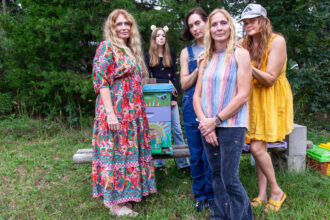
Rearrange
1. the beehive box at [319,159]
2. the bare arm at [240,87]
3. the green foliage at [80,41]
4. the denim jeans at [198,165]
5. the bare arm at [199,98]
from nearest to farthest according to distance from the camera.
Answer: the bare arm at [240,87] → the bare arm at [199,98] → the denim jeans at [198,165] → the beehive box at [319,159] → the green foliage at [80,41]

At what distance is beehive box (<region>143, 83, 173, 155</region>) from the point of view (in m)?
2.87

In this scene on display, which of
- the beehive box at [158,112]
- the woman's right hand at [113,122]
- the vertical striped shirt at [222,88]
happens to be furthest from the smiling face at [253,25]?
the woman's right hand at [113,122]

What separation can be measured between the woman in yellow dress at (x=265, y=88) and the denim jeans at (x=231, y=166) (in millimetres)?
604

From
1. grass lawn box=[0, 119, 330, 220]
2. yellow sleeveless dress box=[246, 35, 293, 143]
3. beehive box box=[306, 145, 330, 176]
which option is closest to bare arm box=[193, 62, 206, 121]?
yellow sleeveless dress box=[246, 35, 293, 143]

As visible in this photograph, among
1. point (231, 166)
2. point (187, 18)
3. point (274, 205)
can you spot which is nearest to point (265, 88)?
point (231, 166)

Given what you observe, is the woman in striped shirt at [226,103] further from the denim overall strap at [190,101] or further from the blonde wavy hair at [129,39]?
the blonde wavy hair at [129,39]

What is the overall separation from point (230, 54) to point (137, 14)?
3370 mm

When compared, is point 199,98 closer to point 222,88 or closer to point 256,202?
point 222,88

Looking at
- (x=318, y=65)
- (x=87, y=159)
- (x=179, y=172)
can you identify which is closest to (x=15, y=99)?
(x=87, y=159)

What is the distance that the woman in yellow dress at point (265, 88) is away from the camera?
2459 mm

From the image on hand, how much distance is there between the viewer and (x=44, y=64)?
5.84 meters

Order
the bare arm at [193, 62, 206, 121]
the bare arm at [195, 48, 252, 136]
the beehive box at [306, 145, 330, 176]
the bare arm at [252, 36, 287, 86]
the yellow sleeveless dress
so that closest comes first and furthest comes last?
the bare arm at [195, 48, 252, 136]
the bare arm at [193, 62, 206, 121]
the bare arm at [252, 36, 287, 86]
the yellow sleeveless dress
the beehive box at [306, 145, 330, 176]

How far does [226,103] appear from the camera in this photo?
2.08m

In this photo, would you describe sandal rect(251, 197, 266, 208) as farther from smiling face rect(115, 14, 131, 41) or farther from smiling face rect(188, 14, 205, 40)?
smiling face rect(115, 14, 131, 41)
